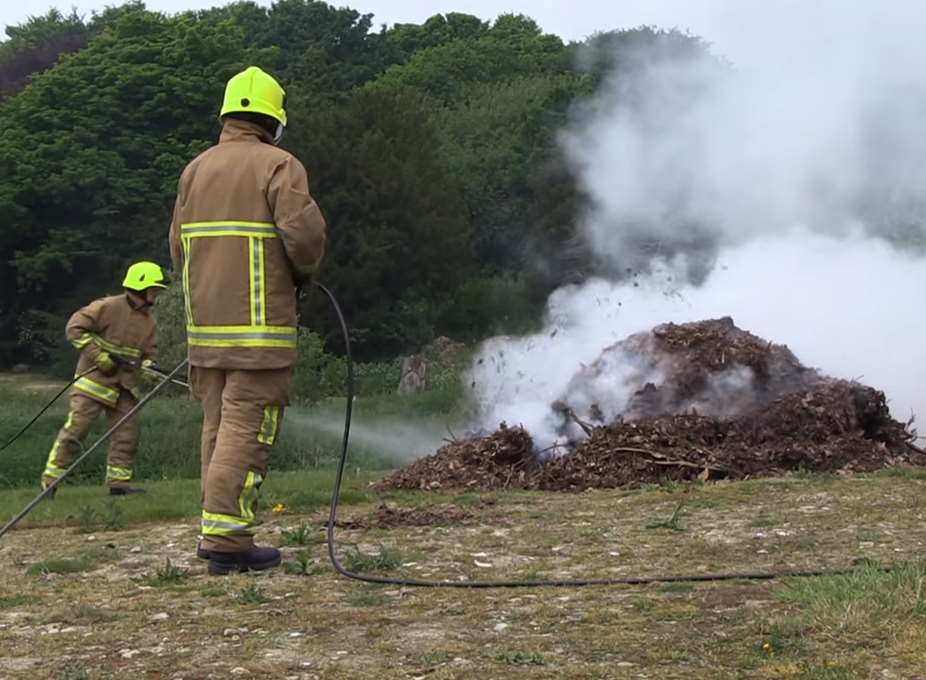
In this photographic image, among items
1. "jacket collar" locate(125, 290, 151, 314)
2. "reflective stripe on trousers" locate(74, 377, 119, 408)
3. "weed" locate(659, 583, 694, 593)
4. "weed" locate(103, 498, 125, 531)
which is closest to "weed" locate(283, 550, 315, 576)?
"weed" locate(659, 583, 694, 593)

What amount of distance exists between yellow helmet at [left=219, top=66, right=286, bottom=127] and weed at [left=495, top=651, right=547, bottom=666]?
3.08m

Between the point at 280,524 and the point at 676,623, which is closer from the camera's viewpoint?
the point at 676,623

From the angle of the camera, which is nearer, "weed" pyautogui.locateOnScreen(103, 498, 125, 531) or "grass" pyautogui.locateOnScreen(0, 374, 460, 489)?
"weed" pyautogui.locateOnScreen(103, 498, 125, 531)

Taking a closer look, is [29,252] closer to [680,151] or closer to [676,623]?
[680,151]

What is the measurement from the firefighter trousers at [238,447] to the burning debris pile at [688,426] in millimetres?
3184

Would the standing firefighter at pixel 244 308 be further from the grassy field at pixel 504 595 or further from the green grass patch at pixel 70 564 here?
the green grass patch at pixel 70 564

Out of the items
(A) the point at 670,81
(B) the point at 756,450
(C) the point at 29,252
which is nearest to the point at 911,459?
(B) the point at 756,450

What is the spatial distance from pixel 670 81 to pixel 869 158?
11.8 feet

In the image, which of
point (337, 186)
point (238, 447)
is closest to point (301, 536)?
point (238, 447)

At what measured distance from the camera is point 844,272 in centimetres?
1248

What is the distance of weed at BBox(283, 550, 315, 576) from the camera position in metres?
5.63

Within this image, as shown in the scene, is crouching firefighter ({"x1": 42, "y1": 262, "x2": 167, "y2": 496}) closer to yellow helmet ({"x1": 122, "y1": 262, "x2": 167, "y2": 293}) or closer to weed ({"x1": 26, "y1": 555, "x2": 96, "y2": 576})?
yellow helmet ({"x1": 122, "y1": 262, "x2": 167, "y2": 293})

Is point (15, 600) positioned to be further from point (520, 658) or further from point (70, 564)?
point (520, 658)

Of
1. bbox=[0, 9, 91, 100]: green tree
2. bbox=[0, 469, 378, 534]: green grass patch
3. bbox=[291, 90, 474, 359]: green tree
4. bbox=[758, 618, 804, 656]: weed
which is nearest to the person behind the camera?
bbox=[758, 618, 804, 656]: weed
